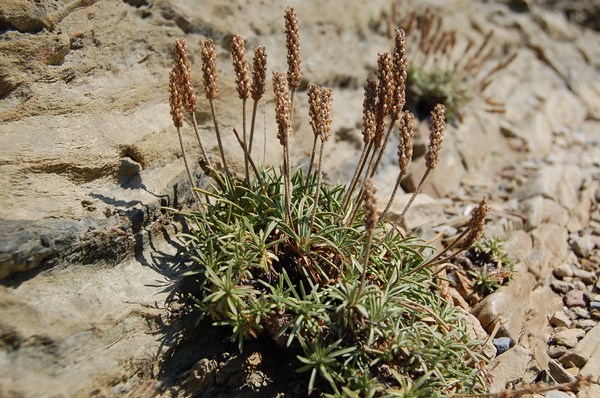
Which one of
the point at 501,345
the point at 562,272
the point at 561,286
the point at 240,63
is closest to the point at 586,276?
the point at 562,272

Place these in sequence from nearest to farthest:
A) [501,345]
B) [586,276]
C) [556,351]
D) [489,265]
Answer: [501,345] < [556,351] < [489,265] < [586,276]

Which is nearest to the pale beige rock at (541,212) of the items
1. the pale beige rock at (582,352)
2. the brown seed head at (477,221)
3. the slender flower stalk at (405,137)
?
the pale beige rock at (582,352)

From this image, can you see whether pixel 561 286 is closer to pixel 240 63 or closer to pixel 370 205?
pixel 370 205

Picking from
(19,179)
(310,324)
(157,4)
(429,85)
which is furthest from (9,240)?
(429,85)

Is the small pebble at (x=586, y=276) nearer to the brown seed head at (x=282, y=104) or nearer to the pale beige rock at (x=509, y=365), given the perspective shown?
the pale beige rock at (x=509, y=365)

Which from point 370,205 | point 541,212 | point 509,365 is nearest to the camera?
point 370,205

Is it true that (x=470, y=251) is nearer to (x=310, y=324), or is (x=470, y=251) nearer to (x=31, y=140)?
(x=310, y=324)

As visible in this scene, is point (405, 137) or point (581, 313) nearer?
point (405, 137)
